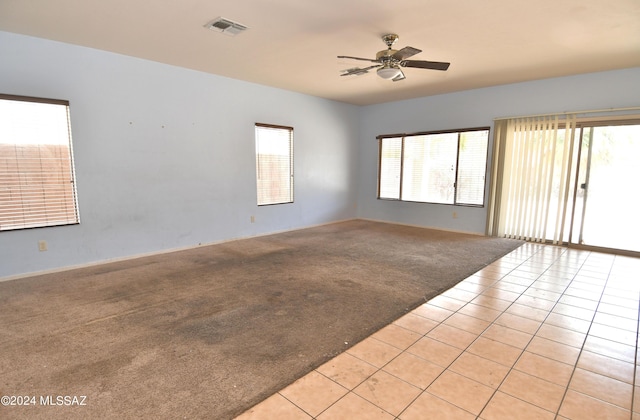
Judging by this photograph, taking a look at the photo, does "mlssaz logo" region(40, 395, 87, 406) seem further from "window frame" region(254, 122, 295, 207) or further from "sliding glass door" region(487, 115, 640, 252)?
"sliding glass door" region(487, 115, 640, 252)

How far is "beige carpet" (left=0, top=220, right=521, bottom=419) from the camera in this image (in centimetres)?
186

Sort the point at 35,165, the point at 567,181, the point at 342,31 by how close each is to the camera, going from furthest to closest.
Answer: the point at 567,181, the point at 35,165, the point at 342,31

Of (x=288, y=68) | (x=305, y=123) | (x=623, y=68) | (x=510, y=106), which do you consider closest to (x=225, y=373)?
(x=288, y=68)

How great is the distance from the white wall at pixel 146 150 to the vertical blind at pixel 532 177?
12.6 ft

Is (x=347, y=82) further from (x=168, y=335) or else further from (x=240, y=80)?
(x=168, y=335)

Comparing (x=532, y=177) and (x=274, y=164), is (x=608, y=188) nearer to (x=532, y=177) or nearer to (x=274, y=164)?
(x=532, y=177)

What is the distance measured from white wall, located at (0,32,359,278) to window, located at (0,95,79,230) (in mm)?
104

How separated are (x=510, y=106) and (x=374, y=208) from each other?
353 cm

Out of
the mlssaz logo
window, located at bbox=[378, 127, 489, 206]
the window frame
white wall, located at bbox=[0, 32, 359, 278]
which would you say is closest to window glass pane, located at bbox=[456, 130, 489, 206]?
window, located at bbox=[378, 127, 489, 206]

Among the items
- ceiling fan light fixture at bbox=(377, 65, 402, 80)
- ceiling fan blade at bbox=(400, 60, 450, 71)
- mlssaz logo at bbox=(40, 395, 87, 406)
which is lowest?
mlssaz logo at bbox=(40, 395, 87, 406)

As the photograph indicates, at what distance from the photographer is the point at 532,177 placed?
18.0 feet

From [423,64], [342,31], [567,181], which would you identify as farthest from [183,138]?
[567,181]

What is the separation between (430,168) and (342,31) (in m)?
4.21

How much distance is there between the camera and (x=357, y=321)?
271 cm
